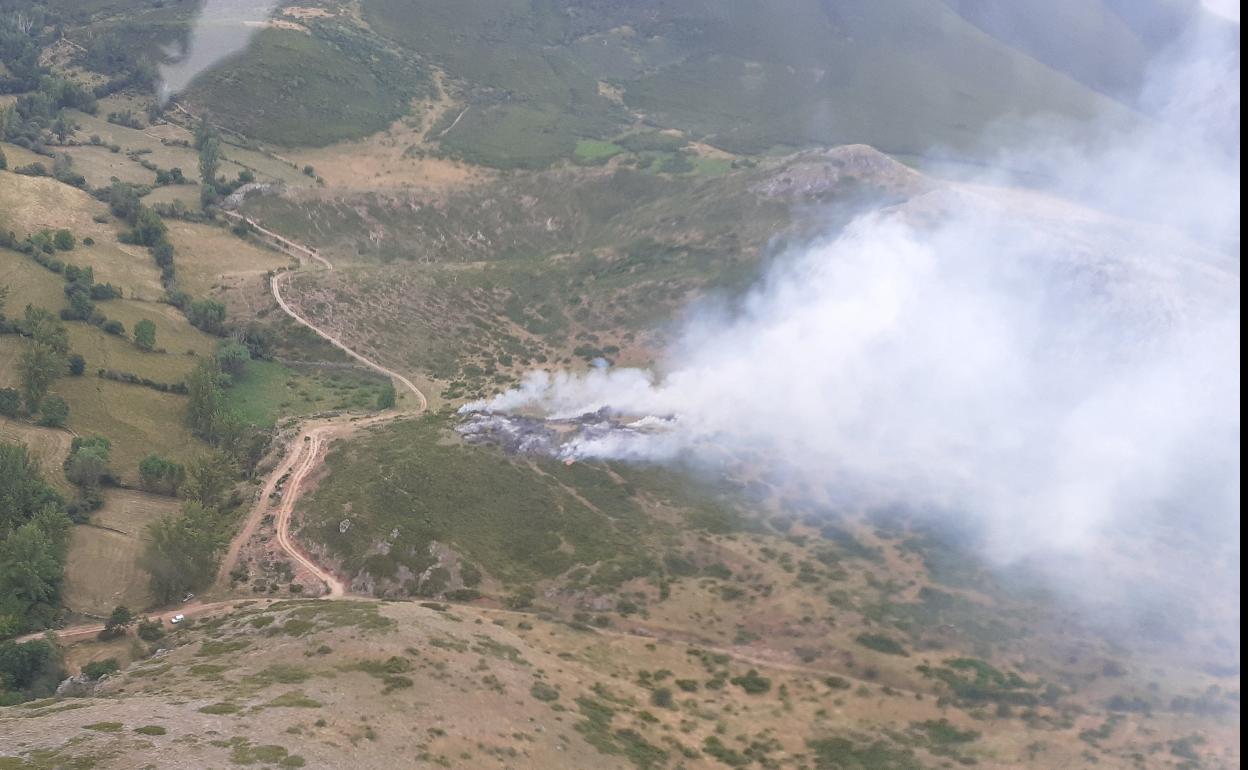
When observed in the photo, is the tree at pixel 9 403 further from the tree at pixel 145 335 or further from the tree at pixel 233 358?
the tree at pixel 233 358

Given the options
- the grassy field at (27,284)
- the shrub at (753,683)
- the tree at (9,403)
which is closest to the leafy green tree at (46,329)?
the grassy field at (27,284)

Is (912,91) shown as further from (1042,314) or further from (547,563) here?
(547,563)

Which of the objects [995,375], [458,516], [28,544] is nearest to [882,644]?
[995,375]

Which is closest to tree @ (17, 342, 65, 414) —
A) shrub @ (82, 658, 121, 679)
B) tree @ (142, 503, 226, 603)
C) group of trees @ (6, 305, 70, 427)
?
group of trees @ (6, 305, 70, 427)

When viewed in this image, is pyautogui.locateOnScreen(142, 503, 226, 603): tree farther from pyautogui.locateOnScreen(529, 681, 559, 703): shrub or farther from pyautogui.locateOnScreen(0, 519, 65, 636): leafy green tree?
pyautogui.locateOnScreen(529, 681, 559, 703): shrub

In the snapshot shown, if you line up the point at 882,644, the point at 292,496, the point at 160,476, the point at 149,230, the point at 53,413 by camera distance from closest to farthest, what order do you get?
the point at 882,644, the point at 292,496, the point at 160,476, the point at 53,413, the point at 149,230

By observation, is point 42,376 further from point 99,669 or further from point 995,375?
point 995,375
